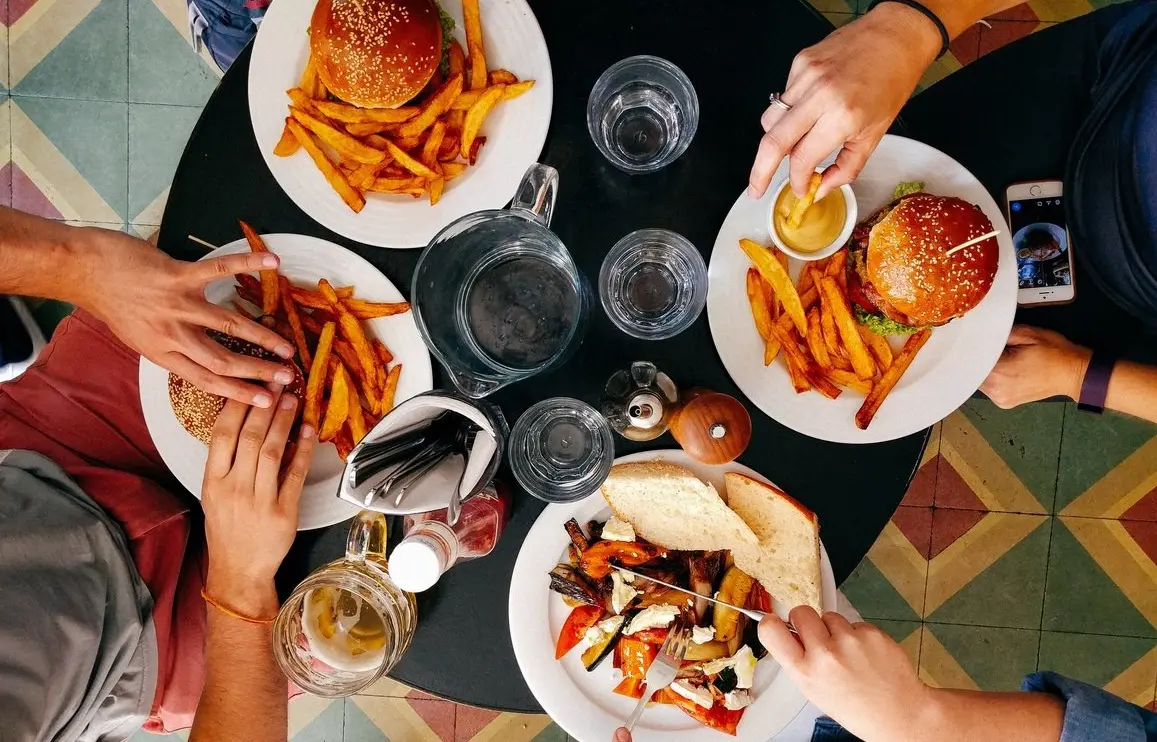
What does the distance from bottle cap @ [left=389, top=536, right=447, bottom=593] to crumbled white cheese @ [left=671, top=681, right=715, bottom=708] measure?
0.66m

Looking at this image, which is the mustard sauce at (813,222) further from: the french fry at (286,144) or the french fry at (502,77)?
the french fry at (286,144)

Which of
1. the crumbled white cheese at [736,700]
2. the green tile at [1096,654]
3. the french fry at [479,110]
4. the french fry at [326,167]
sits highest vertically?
the french fry at [479,110]

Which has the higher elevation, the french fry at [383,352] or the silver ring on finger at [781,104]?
the silver ring on finger at [781,104]

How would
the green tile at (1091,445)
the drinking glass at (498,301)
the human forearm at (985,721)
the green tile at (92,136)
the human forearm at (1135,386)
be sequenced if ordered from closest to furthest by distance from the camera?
the human forearm at (985,721)
the drinking glass at (498,301)
the human forearm at (1135,386)
the green tile at (1091,445)
the green tile at (92,136)

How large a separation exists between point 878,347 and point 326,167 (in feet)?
3.83

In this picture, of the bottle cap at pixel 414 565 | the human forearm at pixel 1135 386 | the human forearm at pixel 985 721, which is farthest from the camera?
the human forearm at pixel 1135 386

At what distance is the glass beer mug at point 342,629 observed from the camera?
59.1 inches

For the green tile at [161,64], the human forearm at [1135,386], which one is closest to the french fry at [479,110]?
the human forearm at [1135,386]

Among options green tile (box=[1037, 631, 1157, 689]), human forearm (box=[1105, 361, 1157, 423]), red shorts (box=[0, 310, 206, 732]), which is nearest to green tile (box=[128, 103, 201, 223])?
red shorts (box=[0, 310, 206, 732])

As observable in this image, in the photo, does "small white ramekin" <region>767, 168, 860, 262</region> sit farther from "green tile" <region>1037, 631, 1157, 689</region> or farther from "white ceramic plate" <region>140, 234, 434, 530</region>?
"green tile" <region>1037, 631, 1157, 689</region>

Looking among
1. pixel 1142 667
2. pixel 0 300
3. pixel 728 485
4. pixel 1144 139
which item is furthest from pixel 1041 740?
pixel 0 300

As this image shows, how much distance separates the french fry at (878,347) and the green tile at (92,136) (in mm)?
2529

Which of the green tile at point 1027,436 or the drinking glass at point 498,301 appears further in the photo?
the green tile at point 1027,436

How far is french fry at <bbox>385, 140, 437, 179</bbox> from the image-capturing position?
154cm
